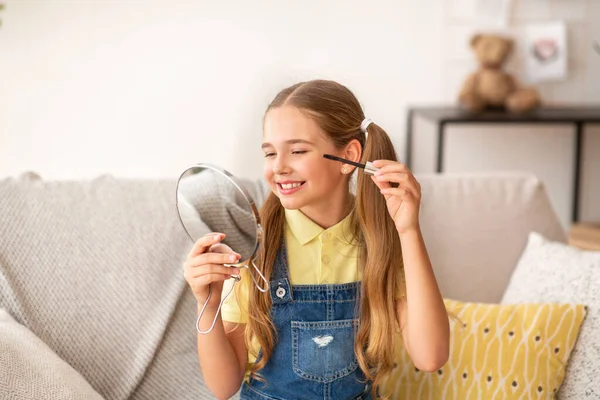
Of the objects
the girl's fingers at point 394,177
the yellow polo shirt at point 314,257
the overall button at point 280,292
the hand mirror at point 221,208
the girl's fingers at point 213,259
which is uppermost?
the girl's fingers at point 394,177

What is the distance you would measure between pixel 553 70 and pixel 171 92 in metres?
1.67

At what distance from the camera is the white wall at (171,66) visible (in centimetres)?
325

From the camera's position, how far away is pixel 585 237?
238 centimetres

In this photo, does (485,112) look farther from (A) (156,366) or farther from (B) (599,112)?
(A) (156,366)

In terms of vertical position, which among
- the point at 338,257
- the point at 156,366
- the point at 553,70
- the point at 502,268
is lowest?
the point at 156,366

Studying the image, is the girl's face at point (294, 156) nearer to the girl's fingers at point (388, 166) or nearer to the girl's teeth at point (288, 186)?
the girl's teeth at point (288, 186)

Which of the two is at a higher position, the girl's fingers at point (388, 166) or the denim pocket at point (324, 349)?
the girl's fingers at point (388, 166)

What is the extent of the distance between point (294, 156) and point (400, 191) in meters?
0.17

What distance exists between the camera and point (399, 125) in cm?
353

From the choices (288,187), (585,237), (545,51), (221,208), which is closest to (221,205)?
(221,208)

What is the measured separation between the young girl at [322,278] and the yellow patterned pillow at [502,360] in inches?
7.3

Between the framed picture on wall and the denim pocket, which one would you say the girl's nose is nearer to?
the denim pocket

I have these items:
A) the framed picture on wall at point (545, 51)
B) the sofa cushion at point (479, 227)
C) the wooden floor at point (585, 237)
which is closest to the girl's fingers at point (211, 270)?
the sofa cushion at point (479, 227)

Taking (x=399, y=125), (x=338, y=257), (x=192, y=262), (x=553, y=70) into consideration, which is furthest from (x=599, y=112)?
(x=192, y=262)
